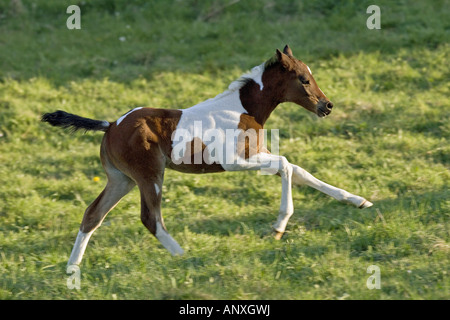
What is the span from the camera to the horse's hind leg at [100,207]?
529cm

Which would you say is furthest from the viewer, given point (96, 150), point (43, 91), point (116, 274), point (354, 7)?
point (354, 7)

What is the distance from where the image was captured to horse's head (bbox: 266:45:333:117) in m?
5.34

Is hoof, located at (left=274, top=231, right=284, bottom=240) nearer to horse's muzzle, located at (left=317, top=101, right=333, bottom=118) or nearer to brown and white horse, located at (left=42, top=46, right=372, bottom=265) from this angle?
brown and white horse, located at (left=42, top=46, right=372, bottom=265)

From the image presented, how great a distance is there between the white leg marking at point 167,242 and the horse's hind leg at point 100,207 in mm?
525

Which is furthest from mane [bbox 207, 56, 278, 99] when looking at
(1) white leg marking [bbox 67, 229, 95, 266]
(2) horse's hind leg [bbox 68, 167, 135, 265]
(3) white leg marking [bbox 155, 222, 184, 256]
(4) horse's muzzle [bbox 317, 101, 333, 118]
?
(1) white leg marking [bbox 67, 229, 95, 266]

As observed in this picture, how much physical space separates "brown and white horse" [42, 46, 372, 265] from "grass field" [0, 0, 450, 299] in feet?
1.32

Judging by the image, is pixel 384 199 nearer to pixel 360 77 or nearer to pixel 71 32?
pixel 360 77

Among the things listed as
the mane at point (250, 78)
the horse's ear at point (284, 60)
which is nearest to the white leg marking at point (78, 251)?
Result: the mane at point (250, 78)

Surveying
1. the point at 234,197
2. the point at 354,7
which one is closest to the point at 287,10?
the point at 354,7

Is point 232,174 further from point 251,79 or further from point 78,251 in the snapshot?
point 78,251

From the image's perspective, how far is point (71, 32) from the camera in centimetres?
1191

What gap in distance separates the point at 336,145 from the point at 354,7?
15.4ft
